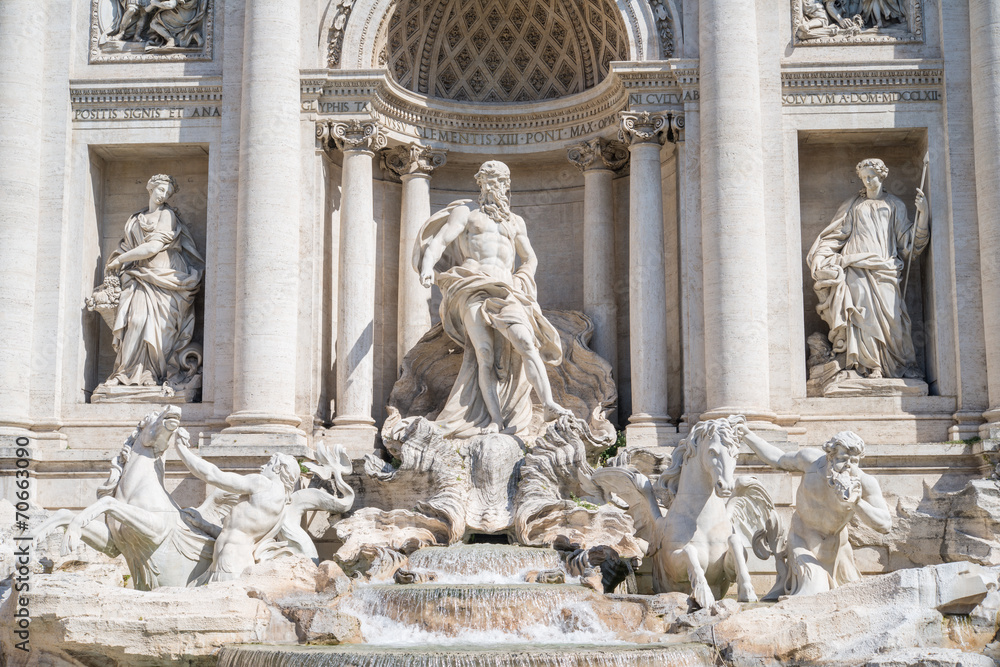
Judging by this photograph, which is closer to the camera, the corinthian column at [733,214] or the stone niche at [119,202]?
the corinthian column at [733,214]

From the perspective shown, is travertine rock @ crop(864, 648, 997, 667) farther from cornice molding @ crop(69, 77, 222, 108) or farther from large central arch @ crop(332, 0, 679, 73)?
cornice molding @ crop(69, 77, 222, 108)

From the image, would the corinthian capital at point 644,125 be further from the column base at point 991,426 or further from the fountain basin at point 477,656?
the fountain basin at point 477,656

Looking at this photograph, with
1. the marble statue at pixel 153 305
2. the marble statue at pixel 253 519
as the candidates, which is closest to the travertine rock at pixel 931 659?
the marble statue at pixel 253 519

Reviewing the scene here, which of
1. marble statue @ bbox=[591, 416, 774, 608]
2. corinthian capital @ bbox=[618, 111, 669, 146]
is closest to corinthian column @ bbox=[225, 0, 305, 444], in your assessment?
corinthian capital @ bbox=[618, 111, 669, 146]

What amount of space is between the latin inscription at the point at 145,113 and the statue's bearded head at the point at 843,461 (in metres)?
10.6

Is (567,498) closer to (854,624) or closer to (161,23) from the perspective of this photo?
(854,624)

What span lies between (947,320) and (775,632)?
804cm

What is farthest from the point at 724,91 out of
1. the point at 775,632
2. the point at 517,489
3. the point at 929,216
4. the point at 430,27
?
the point at 775,632

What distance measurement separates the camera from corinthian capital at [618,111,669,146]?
18.4m

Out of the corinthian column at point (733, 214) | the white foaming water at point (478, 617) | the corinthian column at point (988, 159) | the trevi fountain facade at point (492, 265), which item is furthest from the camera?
the corinthian column at point (988, 159)

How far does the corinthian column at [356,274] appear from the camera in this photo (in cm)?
1827

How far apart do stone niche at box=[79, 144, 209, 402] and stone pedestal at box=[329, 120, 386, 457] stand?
2.20 m

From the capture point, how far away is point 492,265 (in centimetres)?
1802

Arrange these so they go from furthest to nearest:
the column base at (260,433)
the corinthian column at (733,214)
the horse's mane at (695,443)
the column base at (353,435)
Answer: the column base at (353,435)
the corinthian column at (733,214)
the column base at (260,433)
the horse's mane at (695,443)
